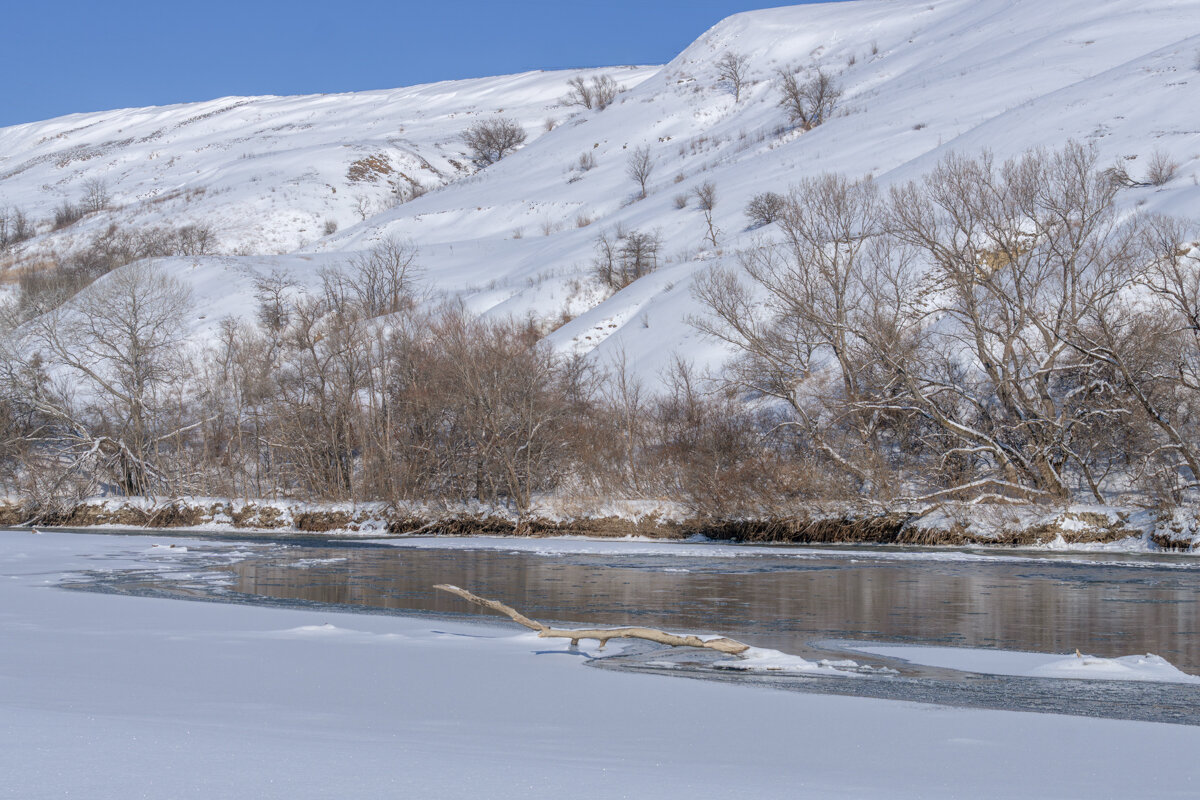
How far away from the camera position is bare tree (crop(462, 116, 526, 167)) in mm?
126219

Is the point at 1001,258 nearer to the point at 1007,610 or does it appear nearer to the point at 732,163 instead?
the point at 1007,610

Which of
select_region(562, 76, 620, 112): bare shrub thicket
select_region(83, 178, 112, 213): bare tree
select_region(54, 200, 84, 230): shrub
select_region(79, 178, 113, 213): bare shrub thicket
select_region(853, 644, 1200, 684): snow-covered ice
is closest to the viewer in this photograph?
select_region(853, 644, 1200, 684): snow-covered ice

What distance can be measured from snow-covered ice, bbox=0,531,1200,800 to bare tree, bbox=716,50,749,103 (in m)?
101

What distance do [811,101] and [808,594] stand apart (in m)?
74.8

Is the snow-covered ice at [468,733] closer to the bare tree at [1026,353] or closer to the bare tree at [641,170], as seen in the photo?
the bare tree at [1026,353]

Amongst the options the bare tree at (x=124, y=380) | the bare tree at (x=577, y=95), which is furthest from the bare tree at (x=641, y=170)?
the bare tree at (x=577, y=95)

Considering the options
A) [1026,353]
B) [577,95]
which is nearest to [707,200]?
[1026,353]

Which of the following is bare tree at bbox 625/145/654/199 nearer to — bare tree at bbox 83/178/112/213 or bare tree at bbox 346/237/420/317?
bare tree at bbox 346/237/420/317

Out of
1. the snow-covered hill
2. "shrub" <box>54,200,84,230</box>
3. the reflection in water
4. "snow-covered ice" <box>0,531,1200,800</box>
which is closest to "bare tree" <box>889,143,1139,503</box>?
the reflection in water

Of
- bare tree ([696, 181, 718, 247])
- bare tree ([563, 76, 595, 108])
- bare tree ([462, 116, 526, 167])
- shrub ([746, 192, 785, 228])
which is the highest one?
bare tree ([563, 76, 595, 108])

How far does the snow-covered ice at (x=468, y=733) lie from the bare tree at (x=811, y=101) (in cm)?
7753

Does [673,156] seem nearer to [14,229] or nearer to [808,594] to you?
[14,229]

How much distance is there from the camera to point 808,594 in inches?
738

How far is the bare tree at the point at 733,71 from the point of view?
4242 inches
